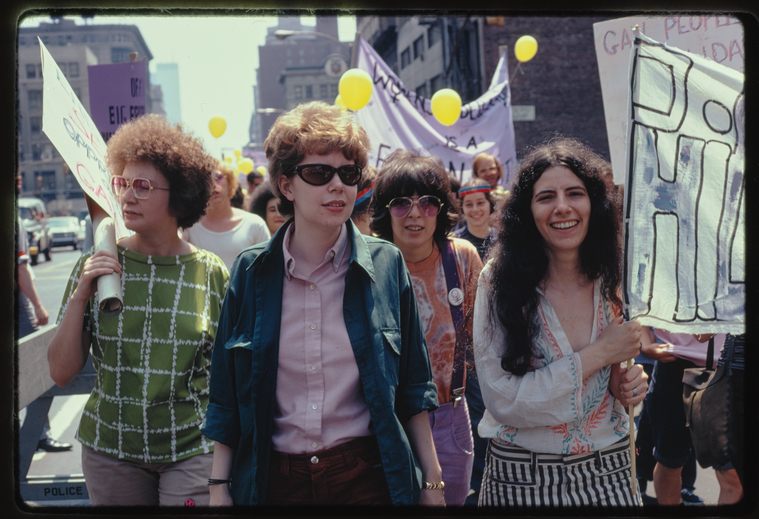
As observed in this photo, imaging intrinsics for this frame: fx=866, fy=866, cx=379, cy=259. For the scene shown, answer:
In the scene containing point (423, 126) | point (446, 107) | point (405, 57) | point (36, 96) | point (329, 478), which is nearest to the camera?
point (329, 478)

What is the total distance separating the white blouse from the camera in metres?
2.72

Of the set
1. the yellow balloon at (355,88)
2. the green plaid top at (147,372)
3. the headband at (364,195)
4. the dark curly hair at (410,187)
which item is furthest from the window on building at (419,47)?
the green plaid top at (147,372)

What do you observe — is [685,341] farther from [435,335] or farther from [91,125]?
[91,125]

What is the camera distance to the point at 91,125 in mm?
2873

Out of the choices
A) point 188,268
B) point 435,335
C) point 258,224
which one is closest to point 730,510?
point 435,335

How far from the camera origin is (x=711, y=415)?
9.45 feet

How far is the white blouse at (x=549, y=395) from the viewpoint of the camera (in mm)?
2721

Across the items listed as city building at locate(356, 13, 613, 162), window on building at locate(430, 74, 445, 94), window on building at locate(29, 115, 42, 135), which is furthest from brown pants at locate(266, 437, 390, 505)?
window on building at locate(430, 74, 445, 94)

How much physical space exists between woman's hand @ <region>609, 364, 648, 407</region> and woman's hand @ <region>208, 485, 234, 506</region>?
1.27 m

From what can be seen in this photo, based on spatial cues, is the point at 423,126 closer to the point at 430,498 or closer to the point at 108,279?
the point at 108,279

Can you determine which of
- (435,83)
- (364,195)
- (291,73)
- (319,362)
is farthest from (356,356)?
(291,73)

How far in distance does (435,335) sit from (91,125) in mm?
1577

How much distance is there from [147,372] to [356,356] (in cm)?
88

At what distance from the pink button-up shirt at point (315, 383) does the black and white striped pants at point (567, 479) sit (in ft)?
2.07
